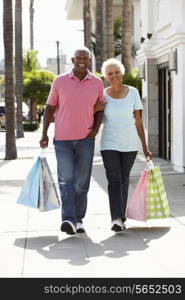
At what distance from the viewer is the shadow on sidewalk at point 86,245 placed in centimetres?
A: 611

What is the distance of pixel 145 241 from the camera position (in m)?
6.69

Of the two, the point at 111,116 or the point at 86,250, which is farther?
the point at 111,116

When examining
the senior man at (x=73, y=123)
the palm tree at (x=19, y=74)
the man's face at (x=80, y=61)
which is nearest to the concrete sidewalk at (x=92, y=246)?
the senior man at (x=73, y=123)

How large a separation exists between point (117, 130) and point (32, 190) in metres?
1.11

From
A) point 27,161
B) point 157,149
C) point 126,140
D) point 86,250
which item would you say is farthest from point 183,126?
point 86,250

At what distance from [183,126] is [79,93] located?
255 inches

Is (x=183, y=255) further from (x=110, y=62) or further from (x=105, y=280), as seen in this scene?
(x=110, y=62)

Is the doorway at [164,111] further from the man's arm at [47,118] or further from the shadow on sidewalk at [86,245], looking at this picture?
the man's arm at [47,118]

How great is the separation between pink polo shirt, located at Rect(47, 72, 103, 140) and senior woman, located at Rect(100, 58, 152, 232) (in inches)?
8.1

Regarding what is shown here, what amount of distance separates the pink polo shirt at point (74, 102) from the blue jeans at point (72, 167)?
0.09m

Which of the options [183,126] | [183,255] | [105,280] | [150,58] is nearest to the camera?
[105,280]

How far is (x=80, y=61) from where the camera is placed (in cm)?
677

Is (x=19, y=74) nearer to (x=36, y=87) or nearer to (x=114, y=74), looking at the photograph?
(x=36, y=87)

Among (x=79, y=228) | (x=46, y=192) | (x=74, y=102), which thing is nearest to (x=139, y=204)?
(x=79, y=228)
